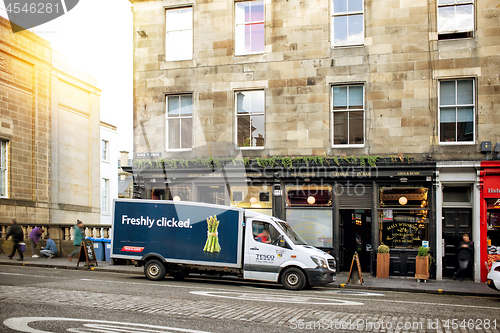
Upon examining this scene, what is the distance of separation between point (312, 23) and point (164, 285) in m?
12.3

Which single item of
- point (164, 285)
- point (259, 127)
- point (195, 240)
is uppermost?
point (259, 127)

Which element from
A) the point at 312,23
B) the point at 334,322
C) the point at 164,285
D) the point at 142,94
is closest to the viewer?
the point at 334,322

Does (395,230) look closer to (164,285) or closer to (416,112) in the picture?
(416,112)

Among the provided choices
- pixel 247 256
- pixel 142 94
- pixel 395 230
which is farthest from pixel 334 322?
pixel 142 94

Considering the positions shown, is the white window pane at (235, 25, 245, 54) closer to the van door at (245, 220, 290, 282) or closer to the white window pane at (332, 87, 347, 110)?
→ the white window pane at (332, 87, 347, 110)

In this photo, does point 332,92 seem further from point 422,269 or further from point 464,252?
point 464,252

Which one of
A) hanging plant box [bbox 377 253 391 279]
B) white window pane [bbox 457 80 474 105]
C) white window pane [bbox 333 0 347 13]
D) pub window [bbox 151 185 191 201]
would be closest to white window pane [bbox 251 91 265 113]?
pub window [bbox 151 185 191 201]

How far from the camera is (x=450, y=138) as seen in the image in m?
17.4

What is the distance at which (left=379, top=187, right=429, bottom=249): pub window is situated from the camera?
1736 cm

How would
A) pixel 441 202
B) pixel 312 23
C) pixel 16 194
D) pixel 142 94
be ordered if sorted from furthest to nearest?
pixel 16 194 → pixel 142 94 → pixel 312 23 → pixel 441 202

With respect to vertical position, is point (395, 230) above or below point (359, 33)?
below

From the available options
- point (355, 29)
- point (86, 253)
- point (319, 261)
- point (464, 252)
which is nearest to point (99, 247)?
point (86, 253)

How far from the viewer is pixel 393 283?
15.4 meters

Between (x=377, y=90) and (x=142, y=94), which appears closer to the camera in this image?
(x=377, y=90)
